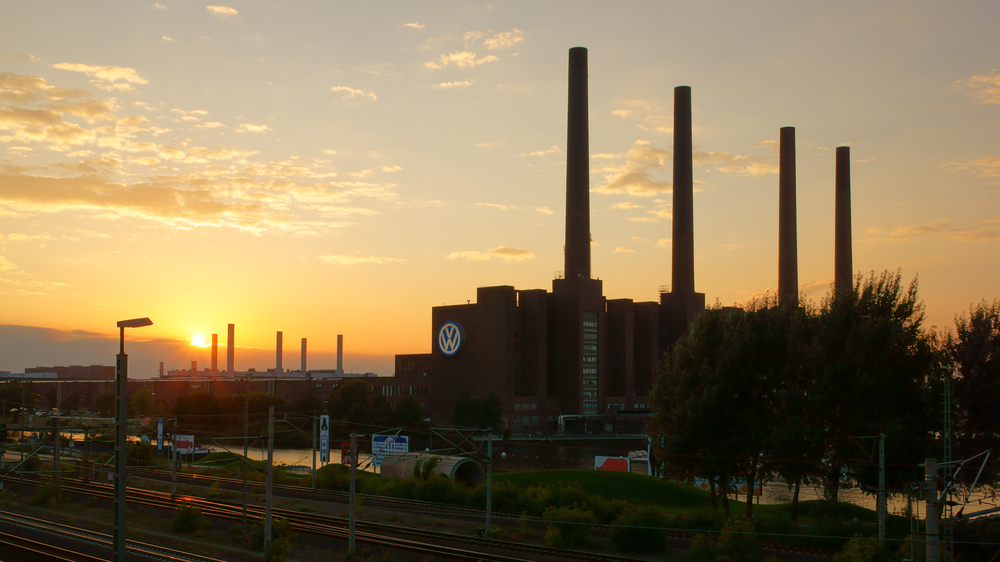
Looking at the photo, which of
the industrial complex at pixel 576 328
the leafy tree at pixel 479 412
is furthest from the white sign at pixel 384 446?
the industrial complex at pixel 576 328

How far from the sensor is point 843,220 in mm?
115375

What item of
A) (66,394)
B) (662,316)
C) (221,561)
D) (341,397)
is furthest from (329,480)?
(66,394)

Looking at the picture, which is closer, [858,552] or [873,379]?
[858,552]

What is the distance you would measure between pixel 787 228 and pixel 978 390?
80.2 metres

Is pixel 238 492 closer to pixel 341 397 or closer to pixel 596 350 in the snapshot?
pixel 341 397

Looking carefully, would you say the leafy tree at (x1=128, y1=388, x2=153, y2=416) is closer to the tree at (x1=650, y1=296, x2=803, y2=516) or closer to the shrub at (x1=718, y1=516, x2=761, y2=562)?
the tree at (x1=650, y1=296, x2=803, y2=516)

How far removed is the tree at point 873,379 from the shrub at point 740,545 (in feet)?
27.3

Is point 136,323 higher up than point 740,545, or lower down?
higher up

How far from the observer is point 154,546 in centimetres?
3666

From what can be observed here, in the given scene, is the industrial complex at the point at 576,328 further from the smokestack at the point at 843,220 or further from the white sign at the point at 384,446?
the white sign at the point at 384,446

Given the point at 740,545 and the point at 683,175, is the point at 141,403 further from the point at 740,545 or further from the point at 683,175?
the point at 740,545

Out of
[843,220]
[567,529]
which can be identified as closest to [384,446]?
[567,529]

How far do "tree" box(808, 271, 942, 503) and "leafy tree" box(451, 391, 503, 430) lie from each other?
3132 inches

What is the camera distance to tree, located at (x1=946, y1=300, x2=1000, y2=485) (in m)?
39.2
